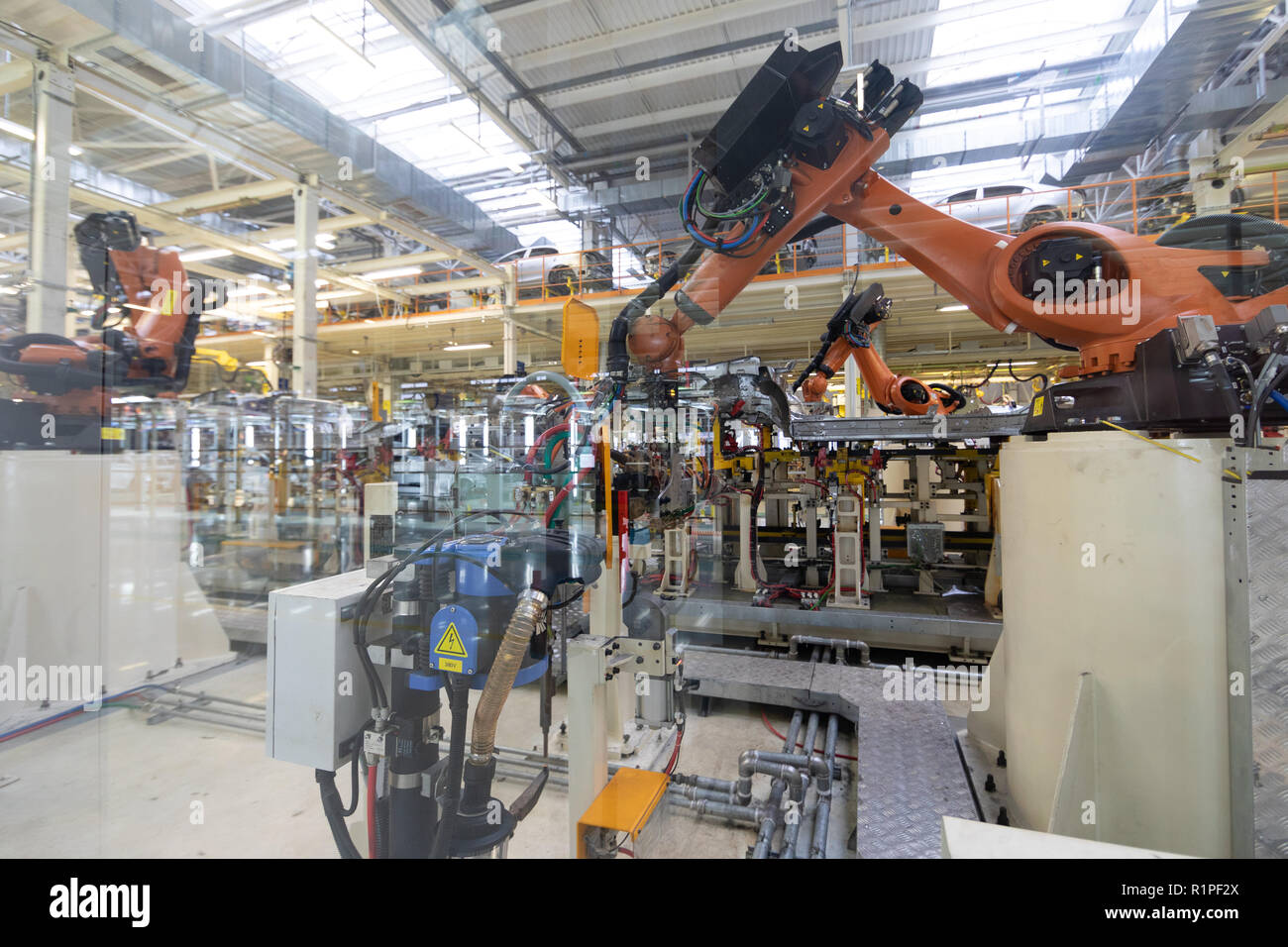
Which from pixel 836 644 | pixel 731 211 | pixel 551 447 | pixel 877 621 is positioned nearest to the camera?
pixel 731 211

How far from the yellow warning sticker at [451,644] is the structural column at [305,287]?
601 centimetres

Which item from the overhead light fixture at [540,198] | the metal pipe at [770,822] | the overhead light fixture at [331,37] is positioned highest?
the overhead light fixture at [540,198]

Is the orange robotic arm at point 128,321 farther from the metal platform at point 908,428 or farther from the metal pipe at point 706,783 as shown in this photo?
the metal platform at point 908,428

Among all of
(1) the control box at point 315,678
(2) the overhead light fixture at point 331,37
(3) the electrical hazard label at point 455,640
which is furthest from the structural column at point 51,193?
(3) the electrical hazard label at point 455,640

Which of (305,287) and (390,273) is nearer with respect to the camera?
(305,287)

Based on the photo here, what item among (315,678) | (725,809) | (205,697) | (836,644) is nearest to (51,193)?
(205,697)

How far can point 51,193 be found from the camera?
409 centimetres

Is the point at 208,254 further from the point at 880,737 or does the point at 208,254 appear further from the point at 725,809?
the point at 880,737

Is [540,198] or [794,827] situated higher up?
[540,198]

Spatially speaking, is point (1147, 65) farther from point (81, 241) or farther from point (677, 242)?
point (81, 241)

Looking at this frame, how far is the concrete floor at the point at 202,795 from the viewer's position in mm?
2418

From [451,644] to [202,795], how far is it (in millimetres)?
2576

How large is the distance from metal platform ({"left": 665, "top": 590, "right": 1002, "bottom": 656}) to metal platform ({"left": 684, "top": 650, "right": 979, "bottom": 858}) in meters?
0.78
